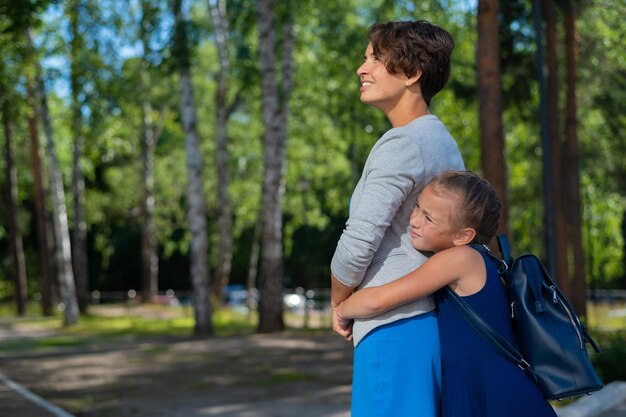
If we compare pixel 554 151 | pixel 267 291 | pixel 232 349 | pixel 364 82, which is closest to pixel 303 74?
pixel 554 151

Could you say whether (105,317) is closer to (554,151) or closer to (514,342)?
(554,151)

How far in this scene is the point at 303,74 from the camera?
123 ft

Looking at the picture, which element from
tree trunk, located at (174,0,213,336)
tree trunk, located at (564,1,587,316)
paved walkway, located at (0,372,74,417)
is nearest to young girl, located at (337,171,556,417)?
paved walkway, located at (0,372,74,417)

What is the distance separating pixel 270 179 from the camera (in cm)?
2155

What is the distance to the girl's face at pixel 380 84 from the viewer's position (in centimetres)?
324

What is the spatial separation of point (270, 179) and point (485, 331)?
18591 mm

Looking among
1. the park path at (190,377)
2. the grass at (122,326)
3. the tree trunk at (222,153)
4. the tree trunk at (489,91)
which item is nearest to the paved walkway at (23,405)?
the park path at (190,377)

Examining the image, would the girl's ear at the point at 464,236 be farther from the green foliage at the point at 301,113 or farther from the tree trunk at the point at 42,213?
the tree trunk at the point at 42,213

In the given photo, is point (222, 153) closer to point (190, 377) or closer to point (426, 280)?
point (190, 377)

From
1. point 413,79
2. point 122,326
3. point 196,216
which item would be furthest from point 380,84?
point 122,326

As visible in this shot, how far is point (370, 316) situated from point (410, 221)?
1.00ft

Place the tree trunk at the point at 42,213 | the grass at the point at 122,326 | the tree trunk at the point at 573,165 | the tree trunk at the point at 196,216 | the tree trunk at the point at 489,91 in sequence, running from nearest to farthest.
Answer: the tree trunk at the point at 489,91, the tree trunk at the point at 196,216, the grass at the point at 122,326, the tree trunk at the point at 573,165, the tree trunk at the point at 42,213

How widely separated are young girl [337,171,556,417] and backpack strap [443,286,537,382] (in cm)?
2

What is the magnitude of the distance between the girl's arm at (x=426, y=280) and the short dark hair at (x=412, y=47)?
569 mm
